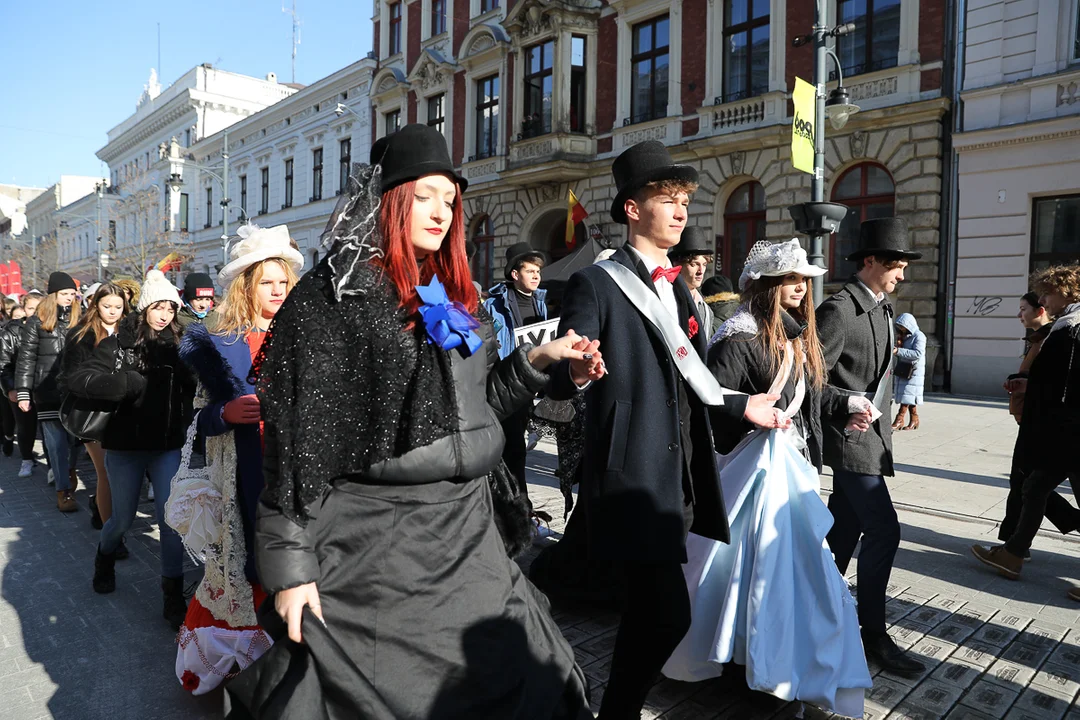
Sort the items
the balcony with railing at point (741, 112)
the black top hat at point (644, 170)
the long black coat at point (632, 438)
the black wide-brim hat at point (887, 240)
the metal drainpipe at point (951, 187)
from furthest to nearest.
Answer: the balcony with railing at point (741, 112)
the metal drainpipe at point (951, 187)
the black wide-brim hat at point (887, 240)
the black top hat at point (644, 170)
the long black coat at point (632, 438)

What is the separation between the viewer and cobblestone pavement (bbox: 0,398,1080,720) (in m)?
3.06

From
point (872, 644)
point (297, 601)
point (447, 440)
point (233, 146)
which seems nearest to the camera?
point (297, 601)

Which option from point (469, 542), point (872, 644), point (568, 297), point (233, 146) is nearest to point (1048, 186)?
point (872, 644)

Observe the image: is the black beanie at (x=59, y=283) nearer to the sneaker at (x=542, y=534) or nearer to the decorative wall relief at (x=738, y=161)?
the sneaker at (x=542, y=534)

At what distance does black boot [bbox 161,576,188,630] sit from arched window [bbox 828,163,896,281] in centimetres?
1384

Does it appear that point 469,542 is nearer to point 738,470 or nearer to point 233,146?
point 738,470

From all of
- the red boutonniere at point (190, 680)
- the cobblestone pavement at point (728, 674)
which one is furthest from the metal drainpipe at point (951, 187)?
the red boutonniere at point (190, 680)

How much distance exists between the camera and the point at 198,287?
23.4 ft

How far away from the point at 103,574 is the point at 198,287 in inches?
133

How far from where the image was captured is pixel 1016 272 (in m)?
13.7

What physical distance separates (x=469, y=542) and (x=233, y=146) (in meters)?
42.4

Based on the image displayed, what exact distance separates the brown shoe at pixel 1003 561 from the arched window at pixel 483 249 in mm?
19652

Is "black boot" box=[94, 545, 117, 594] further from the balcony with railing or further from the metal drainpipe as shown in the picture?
the balcony with railing

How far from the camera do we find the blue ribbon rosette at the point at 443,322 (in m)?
1.95
